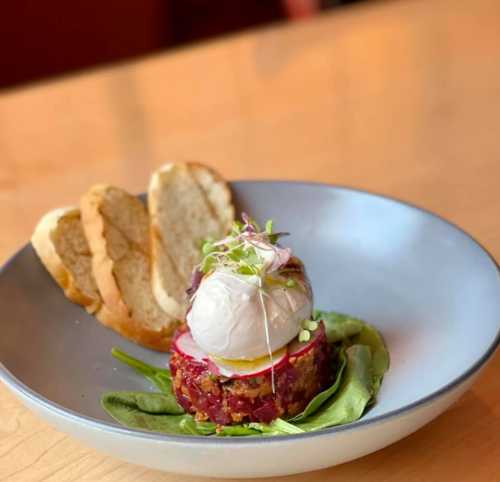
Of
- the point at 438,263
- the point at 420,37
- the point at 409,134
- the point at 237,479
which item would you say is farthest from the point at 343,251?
the point at 420,37

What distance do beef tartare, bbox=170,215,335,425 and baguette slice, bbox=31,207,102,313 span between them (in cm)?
26

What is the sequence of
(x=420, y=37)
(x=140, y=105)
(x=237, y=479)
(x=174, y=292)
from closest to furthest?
(x=237, y=479)
(x=174, y=292)
(x=140, y=105)
(x=420, y=37)

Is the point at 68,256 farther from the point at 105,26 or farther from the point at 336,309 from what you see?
the point at 105,26

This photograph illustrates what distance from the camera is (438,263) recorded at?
1.29 metres

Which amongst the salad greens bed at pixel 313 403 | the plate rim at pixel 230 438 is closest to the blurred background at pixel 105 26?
the salad greens bed at pixel 313 403

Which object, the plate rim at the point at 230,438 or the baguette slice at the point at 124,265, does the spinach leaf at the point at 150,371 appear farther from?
the plate rim at the point at 230,438

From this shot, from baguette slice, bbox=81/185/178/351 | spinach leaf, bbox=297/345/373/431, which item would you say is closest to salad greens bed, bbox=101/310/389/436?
spinach leaf, bbox=297/345/373/431

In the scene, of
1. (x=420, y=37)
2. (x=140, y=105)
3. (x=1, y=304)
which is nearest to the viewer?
(x=1, y=304)

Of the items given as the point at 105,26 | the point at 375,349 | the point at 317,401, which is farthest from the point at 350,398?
the point at 105,26

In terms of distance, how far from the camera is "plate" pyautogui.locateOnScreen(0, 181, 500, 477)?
90cm

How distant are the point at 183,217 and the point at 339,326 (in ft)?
1.31

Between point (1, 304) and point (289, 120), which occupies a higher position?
point (1, 304)

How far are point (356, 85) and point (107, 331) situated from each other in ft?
3.88

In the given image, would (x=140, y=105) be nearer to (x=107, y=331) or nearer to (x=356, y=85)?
(x=356, y=85)
